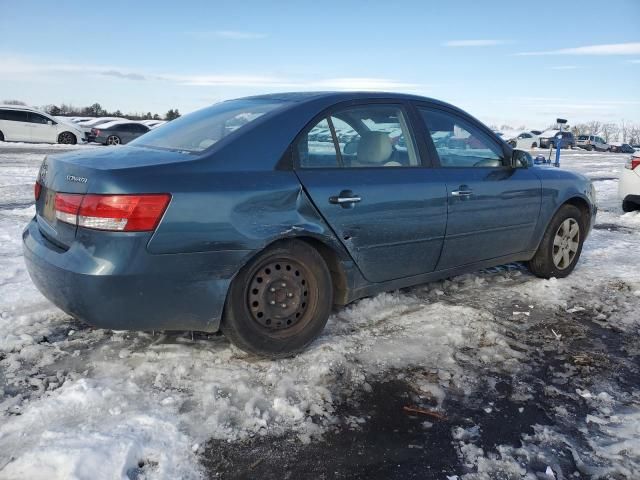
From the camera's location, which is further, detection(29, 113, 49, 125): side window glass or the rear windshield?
detection(29, 113, 49, 125): side window glass

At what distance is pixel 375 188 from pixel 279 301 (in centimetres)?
94

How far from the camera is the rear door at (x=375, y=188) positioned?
3.21m

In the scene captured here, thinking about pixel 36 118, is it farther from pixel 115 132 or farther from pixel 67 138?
pixel 115 132

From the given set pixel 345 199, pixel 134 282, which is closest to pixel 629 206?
pixel 345 199

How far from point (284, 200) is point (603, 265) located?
406 cm

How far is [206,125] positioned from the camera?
137 inches

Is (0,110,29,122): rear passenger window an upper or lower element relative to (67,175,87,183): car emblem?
upper

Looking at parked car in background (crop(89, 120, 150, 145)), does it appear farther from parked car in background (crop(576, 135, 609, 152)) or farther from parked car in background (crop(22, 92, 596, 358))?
parked car in background (crop(576, 135, 609, 152))

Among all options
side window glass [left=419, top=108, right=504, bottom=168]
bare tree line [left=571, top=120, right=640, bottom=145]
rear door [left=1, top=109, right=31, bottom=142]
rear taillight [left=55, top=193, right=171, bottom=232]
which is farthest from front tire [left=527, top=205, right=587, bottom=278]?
bare tree line [left=571, top=120, right=640, bottom=145]

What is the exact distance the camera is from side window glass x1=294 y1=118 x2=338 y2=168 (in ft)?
10.4

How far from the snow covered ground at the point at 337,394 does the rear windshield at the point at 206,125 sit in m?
1.21

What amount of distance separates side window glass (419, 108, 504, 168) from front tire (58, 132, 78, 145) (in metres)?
22.7

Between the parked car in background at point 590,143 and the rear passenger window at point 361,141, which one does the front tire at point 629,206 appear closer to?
the rear passenger window at point 361,141

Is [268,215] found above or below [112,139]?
below
